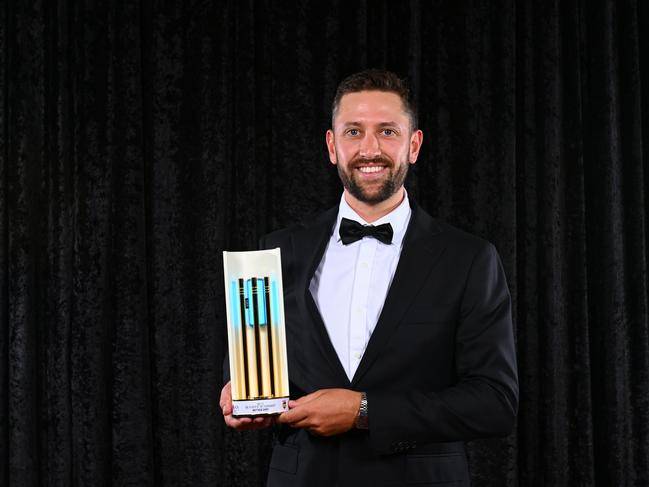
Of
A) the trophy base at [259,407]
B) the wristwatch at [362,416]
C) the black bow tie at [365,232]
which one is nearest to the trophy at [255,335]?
the trophy base at [259,407]

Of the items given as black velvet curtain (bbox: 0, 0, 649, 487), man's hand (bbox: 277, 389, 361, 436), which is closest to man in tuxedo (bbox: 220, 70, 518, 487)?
man's hand (bbox: 277, 389, 361, 436)

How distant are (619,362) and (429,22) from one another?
1413mm

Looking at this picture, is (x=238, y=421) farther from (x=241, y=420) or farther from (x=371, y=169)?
(x=371, y=169)

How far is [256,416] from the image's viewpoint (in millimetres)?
1338

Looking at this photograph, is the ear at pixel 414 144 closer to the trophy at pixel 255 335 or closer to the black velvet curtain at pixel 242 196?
the trophy at pixel 255 335

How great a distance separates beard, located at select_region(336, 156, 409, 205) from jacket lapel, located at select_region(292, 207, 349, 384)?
0.44ft

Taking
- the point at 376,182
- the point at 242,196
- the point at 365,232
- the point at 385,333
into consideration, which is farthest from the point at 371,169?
the point at 242,196

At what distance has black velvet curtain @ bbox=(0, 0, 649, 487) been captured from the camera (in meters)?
2.61

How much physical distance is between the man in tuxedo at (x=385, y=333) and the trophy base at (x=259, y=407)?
22mm

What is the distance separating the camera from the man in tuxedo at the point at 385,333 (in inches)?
56.1

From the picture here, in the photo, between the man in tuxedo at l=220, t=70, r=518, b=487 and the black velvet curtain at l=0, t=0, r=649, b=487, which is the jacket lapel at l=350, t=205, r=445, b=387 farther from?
the black velvet curtain at l=0, t=0, r=649, b=487

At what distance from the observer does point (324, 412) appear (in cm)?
135

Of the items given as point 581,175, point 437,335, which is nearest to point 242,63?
point 581,175

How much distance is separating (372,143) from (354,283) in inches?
11.9
